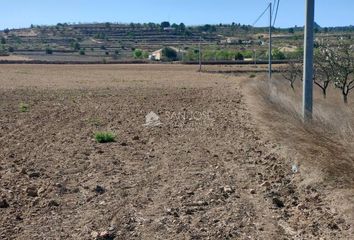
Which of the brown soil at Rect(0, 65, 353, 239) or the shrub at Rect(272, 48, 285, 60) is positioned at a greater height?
the brown soil at Rect(0, 65, 353, 239)

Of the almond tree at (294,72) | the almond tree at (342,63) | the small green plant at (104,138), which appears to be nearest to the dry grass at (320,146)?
the small green plant at (104,138)

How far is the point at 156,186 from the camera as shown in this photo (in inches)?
448

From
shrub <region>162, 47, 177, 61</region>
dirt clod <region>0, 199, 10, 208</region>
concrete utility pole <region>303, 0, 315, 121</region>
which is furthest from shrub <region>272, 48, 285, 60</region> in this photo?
dirt clod <region>0, 199, 10, 208</region>

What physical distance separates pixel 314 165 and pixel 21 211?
17.3 feet

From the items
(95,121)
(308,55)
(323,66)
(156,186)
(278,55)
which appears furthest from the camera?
(278,55)

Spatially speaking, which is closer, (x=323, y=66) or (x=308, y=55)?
(x=308, y=55)

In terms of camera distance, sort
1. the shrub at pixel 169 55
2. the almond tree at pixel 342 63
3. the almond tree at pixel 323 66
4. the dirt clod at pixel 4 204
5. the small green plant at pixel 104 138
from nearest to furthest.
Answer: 1. the dirt clod at pixel 4 204
2. the small green plant at pixel 104 138
3. the almond tree at pixel 342 63
4. the almond tree at pixel 323 66
5. the shrub at pixel 169 55

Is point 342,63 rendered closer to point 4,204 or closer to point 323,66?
point 323,66

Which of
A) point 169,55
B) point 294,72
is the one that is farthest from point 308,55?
point 169,55

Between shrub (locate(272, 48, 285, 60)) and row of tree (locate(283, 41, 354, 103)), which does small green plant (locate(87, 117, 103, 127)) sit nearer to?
row of tree (locate(283, 41, 354, 103))

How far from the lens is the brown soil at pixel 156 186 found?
8875mm

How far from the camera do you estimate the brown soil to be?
8875 mm

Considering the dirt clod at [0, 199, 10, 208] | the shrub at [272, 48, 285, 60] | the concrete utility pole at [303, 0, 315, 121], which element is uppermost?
the concrete utility pole at [303, 0, 315, 121]

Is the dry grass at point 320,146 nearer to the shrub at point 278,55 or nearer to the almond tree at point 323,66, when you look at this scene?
the almond tree at point 323,66
